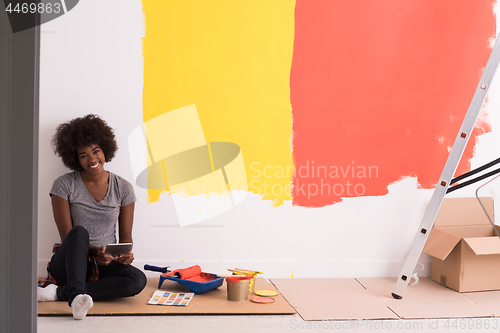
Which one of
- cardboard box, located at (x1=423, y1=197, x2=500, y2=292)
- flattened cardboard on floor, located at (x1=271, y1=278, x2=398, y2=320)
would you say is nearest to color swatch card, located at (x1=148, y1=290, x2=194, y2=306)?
flattened cardboard on floor, located at (x1=271, y1=278, x2=398, y2=320)

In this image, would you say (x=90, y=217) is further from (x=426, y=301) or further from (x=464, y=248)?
(x=464, y=248)

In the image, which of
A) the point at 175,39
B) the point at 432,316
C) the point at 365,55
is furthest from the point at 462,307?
the point at 175,39

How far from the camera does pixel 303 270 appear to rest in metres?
2.46

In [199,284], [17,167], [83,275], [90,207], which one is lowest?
[199,284]

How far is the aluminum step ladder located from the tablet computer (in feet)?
4.36

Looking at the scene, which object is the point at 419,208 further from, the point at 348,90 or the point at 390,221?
the point at 348,90

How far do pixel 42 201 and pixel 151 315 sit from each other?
98 centimetres

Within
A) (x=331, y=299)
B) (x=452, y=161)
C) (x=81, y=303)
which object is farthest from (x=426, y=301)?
(x=81, y=303)

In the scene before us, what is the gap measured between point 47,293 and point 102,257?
0.27m

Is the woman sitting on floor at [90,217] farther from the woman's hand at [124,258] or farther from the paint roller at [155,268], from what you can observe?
the paint roller at [155,268]

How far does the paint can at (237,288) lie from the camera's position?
1.96 meters

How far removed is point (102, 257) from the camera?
1.93 m

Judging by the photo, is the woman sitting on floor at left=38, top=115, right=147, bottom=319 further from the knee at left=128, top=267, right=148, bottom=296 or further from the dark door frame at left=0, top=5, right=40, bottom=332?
the dark door frame at left=0, top=5, right=40, bottom=332

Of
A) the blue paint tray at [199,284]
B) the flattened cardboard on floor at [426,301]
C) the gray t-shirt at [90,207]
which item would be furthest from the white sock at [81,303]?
the flattened cardboard on floor at [426,301]
